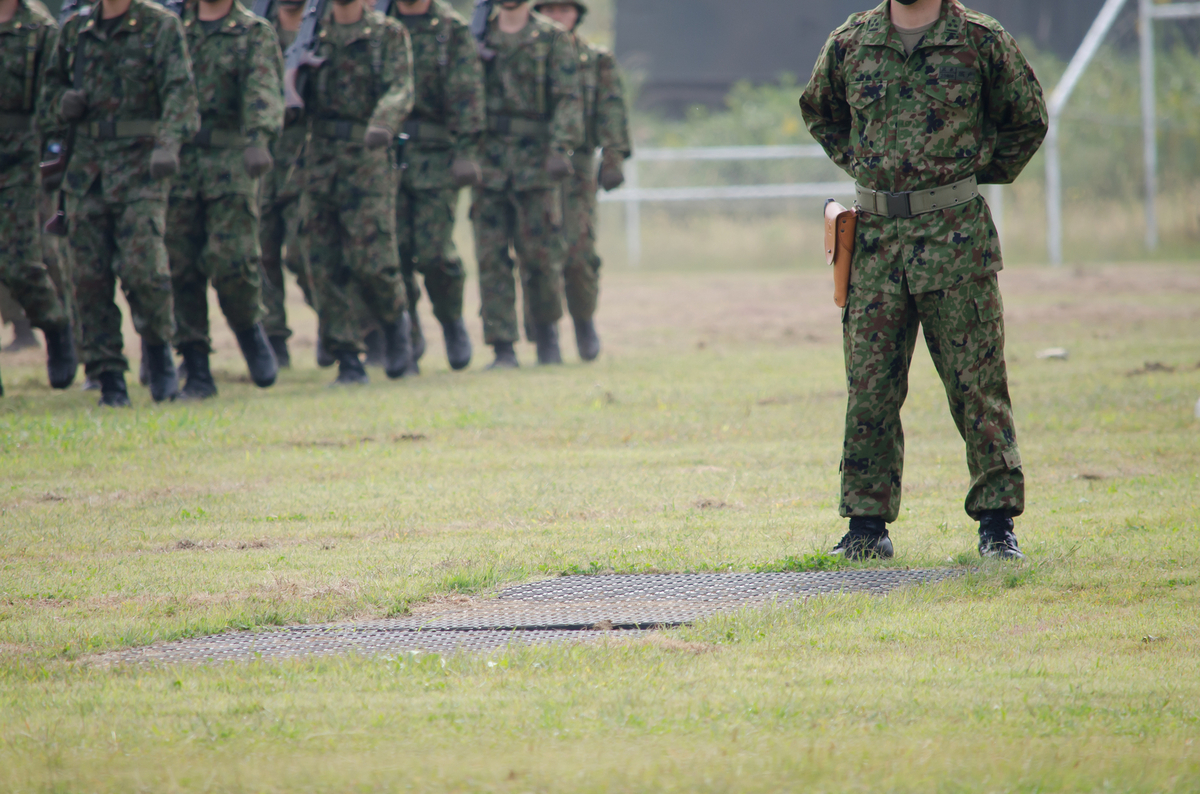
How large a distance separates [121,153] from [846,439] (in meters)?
5.32

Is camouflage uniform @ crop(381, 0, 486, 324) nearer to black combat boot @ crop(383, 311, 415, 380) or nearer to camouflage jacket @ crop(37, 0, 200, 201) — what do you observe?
black combat boot @ crop(383, 311, 415, 380)

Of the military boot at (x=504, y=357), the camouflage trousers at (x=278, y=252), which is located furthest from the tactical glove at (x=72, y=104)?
the military boot at (x=504, y=357)

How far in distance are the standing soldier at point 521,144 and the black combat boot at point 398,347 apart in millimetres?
943

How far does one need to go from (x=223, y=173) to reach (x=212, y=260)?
55 cm

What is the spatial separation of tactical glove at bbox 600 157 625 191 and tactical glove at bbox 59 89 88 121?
4313mm

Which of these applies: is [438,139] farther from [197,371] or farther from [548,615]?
[548,615]

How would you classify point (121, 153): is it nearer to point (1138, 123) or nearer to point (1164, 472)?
point (1164, 472)

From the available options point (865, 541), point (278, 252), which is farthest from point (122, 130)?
point (865, 541)

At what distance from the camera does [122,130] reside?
866 cm

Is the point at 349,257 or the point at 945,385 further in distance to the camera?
the point at 349,257

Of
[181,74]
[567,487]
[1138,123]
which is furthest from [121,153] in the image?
[1138,123]

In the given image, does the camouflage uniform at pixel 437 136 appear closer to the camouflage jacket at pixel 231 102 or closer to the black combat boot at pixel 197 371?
the camouflage jacket at pixel 231 102

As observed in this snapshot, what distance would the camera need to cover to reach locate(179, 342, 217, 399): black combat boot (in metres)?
9.61

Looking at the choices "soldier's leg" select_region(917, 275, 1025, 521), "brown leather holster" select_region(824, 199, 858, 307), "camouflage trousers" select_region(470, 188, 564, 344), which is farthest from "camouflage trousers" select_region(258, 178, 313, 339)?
"soldier's leg" select_region(917, 275, 1025, 521)
